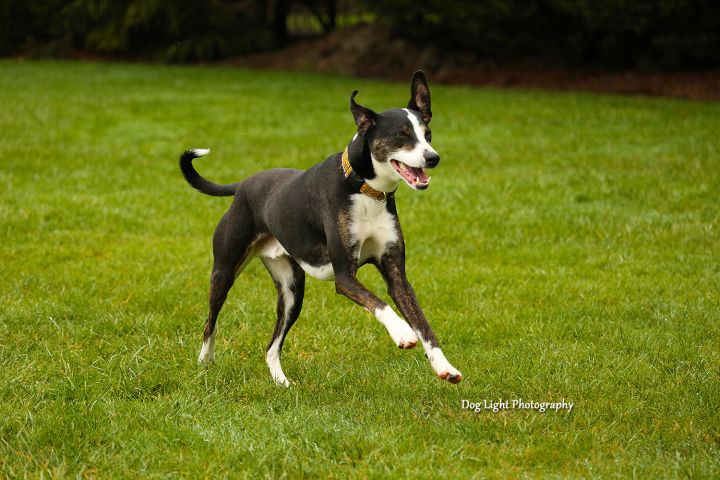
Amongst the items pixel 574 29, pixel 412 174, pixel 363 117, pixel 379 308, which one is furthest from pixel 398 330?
pixel 574 29

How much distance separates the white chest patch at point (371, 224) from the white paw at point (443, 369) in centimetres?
63

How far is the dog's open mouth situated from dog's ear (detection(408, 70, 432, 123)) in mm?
341

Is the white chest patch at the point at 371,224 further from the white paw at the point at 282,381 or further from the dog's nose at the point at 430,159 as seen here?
the white paw at the point at 282,381

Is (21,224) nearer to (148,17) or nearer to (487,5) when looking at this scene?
(487,5)

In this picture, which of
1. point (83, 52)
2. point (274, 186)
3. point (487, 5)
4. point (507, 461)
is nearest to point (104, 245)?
point (274, 186)

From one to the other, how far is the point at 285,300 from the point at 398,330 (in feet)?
3.93

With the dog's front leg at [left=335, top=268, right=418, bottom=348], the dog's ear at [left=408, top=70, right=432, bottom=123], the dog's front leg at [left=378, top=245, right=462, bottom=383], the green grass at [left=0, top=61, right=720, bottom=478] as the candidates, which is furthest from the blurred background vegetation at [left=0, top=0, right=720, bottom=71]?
the dog's front leg at [left=335, top=268, right=418, bottom=348]

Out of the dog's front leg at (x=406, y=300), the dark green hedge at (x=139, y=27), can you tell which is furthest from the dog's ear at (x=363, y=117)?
the dark green hedge at (x=139, y=27)

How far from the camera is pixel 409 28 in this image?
22828 millimetres

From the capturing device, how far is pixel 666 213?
9.52 metres

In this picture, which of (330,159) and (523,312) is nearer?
(330,159)

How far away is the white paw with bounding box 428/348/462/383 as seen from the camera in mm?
4402

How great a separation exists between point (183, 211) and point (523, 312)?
4.39 meters

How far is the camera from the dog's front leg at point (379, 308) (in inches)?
171
